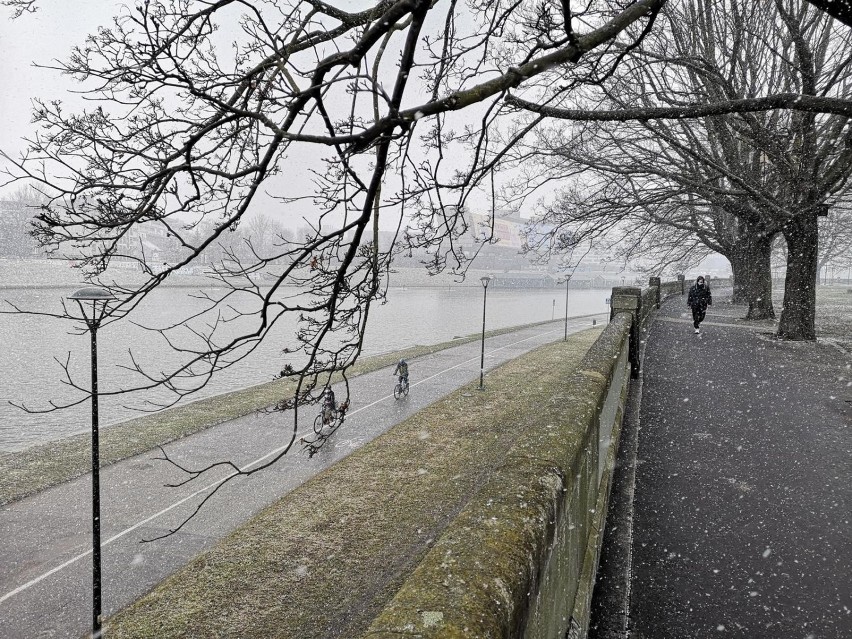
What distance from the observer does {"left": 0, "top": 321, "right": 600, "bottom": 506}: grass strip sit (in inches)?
504

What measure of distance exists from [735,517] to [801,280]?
12.0 meters

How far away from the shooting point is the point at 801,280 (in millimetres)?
13898

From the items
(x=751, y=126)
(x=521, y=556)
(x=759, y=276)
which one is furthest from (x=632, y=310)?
(x=759, y=276)

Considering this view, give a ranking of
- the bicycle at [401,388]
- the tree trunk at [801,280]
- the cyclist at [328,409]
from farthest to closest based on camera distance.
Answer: the bicycle at [401,388], the tree trunk at [801,280], the cyclist at [328,409]

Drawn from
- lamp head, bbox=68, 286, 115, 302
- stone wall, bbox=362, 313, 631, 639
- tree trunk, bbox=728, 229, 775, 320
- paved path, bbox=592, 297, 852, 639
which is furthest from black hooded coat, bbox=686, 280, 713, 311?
lamp head, bbox=68, 286, 115, 302

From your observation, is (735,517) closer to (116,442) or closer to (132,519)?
(132,519)

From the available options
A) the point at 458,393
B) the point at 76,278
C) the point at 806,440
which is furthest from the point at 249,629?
the point at 76,278

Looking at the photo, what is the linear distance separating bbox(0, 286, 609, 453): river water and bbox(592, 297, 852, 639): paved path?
4.91m

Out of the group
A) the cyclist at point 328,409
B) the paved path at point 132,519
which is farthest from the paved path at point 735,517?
the paved path at point 132,519

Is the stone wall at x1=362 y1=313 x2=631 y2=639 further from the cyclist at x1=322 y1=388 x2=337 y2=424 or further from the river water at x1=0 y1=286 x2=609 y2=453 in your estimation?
the river water at x1=0 y1=286 x2=609 y2=453

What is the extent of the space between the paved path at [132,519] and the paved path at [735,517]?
767 centimetres

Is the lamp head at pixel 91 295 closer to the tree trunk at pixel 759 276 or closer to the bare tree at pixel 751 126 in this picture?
the bare tree at pixel 751 126

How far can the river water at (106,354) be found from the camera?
19.6m

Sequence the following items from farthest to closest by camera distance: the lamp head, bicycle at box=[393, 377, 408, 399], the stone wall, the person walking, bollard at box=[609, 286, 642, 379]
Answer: bicycle at box=[393, 377, 408, 399], the person walking, bollard at box=[609, 286, 642, 379], the lamp head, the stone wall
